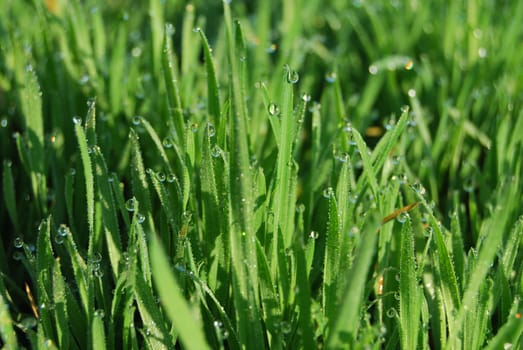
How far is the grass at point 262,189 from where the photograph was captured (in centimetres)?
88

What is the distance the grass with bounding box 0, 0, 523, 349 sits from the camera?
88 centimetres

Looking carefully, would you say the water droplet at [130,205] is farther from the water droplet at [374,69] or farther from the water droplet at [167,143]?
the water droplet at [374,69]

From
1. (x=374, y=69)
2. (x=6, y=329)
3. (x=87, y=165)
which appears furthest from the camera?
(x=374, y=69)

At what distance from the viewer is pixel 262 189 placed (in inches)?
40.9

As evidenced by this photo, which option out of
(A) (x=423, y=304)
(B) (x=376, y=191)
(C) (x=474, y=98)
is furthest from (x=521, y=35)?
(A) (x=423, y=304)

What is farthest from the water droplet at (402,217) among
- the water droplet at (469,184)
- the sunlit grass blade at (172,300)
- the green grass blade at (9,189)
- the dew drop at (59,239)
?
the green grass blade at (9,189)

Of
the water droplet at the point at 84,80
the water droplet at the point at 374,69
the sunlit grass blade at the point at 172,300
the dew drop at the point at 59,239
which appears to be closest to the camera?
the sunlit grass blade at the point at 172,300

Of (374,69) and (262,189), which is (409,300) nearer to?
(262,189)

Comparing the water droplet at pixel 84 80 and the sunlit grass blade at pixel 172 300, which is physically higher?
the water droplet at pixel 84 80

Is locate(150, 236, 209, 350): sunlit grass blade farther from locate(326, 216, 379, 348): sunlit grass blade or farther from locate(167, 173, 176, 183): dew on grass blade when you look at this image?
locate(167, 173, 176, 183): dew on grass blade

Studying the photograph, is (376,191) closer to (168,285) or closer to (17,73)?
(168,285)

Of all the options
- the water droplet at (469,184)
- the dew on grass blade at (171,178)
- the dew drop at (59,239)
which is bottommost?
the water droplet at (469,184)

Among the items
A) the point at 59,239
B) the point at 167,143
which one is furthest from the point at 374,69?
the point at 59,239

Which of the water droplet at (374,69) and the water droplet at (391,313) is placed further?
the water droplet at (374,69)
